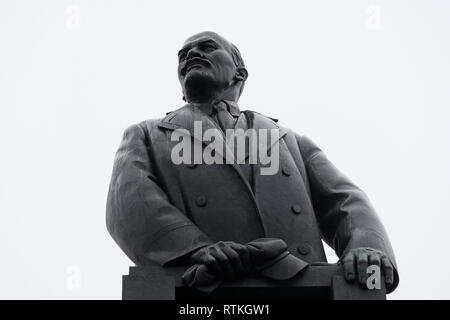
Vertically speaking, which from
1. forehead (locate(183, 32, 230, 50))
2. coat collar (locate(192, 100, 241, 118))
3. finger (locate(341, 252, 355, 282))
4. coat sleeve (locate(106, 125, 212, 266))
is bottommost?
finger (locate(341, 252, 355, 282))

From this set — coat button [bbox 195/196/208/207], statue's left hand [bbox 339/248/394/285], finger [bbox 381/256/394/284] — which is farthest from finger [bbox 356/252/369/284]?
coat button [bbox 195/196/208/207]

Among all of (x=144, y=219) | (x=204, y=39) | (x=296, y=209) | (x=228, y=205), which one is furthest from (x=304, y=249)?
(x=204, y=39)

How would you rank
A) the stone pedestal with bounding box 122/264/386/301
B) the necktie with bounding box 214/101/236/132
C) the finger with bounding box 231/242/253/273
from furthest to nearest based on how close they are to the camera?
the necktie with bounding box 214/101/236/132
the finger with bounding box 231/242/253/273
the stone pedestal with bounding box 122/264/386/301

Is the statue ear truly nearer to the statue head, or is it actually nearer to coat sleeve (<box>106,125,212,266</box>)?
the statue head

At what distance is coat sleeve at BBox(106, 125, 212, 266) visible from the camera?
8.62 metres

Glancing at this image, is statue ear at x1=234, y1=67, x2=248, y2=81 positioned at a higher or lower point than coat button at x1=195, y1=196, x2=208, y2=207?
higher

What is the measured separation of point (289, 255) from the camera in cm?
856

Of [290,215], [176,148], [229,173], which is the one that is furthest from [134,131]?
[290,215]

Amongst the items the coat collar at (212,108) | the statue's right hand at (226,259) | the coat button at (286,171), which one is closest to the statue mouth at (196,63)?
the coat collar at (212,108)

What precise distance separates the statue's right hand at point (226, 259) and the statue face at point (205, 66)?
2.76 metres

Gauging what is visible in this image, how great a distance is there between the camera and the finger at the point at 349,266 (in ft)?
27.2

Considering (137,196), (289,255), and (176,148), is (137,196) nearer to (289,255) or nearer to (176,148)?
(176,148)

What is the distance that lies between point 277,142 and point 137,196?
1.80m

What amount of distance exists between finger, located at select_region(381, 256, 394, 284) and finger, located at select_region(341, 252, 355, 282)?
0.94ft
